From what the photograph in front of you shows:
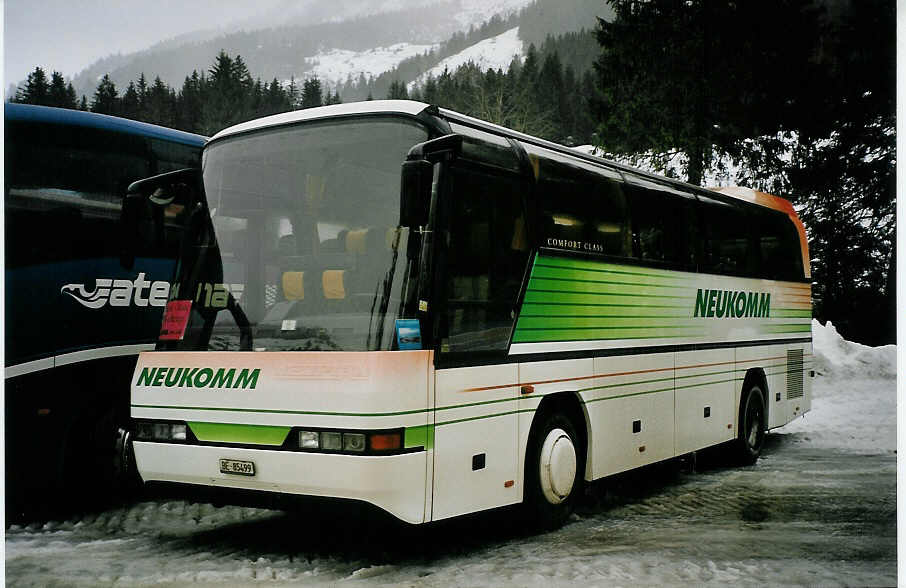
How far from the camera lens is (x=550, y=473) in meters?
7.44

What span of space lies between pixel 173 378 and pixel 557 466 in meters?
2.98

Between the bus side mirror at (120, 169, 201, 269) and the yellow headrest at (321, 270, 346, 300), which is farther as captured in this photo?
the bus side mirror at (120, 169, 201, 269)

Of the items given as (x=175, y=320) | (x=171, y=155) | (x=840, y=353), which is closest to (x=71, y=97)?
(x=171, y=155)

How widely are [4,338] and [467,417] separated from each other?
12.1 ft

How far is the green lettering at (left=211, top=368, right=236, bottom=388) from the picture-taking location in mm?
6355

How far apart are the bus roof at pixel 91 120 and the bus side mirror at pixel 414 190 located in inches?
146

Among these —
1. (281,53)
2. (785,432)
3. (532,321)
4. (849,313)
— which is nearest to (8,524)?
(532,321)

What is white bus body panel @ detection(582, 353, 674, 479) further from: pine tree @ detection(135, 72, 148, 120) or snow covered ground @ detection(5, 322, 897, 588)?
pine tree @ detection(135, 72, 148, 120)

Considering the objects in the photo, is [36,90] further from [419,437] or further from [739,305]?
[739,305]

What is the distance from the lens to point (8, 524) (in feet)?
Answer: 25.2

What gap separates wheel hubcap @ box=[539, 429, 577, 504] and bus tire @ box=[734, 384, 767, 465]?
14.5ft

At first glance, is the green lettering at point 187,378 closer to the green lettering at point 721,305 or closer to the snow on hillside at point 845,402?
the green lettering at point 721,305

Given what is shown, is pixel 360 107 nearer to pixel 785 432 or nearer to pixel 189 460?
pixel 189 460

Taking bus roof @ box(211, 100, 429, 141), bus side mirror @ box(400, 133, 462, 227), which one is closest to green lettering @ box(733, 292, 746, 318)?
bus roof @ box(211, 100, 429, 141)
